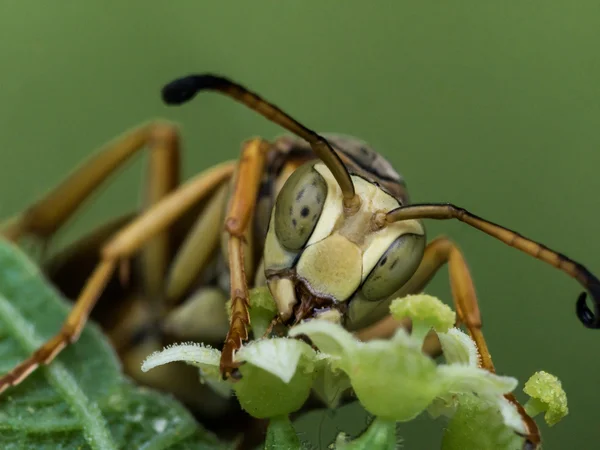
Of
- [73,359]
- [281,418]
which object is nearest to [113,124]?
[73,359]

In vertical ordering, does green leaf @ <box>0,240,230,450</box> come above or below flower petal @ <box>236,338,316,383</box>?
below

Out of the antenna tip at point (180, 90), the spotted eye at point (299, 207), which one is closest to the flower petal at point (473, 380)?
the spotted eye at point (299, 207)

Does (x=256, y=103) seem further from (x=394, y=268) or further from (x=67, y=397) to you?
(x=67, y=397)

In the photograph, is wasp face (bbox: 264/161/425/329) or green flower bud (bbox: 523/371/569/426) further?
wasp face (bbox: 264/161/425/329)

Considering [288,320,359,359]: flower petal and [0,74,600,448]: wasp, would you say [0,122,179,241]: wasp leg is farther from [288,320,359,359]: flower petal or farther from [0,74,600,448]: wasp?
[288,320,359,359]: flower petal

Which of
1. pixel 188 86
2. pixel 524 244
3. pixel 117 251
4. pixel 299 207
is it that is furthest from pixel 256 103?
pixel 117 251

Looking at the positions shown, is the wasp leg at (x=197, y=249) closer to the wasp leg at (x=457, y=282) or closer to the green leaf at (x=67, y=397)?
the green leaf at (x=67, y=397)

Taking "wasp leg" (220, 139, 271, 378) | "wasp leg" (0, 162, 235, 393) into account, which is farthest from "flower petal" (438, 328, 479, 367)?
"wasp leg" (0, 162, 235, 393)
